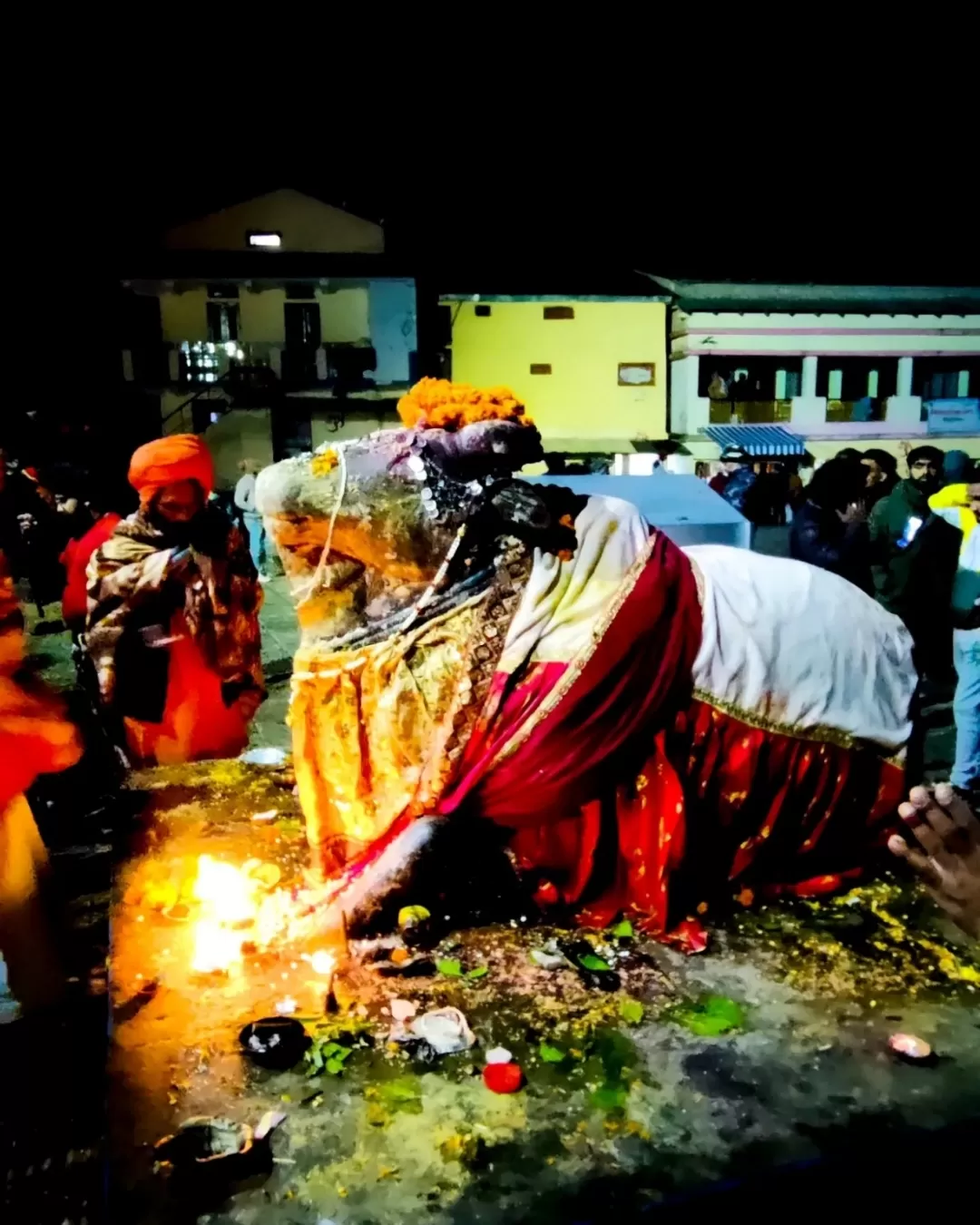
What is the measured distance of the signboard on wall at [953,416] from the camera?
28844 millimetres

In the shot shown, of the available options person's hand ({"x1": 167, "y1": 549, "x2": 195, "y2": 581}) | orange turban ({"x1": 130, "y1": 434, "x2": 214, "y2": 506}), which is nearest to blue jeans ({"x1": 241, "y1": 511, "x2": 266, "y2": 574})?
person's hand ({"x1": 167, "y1": 549, "x2": 195, "y2": 581})

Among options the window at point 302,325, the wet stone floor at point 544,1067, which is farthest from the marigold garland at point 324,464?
the window at point 302,325

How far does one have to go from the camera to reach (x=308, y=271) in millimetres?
27344

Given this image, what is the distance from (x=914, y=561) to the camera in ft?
25.6

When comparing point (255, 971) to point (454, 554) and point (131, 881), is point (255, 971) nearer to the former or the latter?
point (131, 881)

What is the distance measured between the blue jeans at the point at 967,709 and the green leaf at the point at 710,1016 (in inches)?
184

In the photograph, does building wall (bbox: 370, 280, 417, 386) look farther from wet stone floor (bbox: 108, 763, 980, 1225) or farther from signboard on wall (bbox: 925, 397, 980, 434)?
wet stone floor (bbox: 108, 763, 980, 1225)

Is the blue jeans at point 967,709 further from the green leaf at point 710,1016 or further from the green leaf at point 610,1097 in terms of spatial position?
the green leaf at point 610,1097

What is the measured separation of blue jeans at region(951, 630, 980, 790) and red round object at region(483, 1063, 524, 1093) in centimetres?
523

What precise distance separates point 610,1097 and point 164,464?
10.9ft

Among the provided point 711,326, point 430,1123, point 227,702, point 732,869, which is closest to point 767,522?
point 711,326

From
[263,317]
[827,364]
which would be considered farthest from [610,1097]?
[827,364]

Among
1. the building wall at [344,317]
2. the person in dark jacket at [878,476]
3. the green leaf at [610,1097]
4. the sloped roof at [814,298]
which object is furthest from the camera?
the building wall at [344,317]

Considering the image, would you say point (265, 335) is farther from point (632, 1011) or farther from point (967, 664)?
point (632, 1011)
